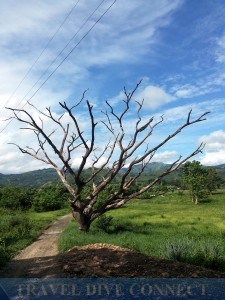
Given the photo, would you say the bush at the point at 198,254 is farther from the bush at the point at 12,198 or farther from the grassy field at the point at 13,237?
the bush at the point at 12,198

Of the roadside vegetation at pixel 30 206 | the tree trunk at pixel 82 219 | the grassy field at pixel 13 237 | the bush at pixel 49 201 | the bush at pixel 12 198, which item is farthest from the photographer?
the bush at pixel 49 201

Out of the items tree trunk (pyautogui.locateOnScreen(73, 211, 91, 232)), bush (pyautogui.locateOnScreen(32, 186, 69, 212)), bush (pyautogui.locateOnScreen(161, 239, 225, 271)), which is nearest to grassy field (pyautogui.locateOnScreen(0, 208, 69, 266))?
tree trunk (pyautogui.locateOnScreen(73, 211, 91, 232))

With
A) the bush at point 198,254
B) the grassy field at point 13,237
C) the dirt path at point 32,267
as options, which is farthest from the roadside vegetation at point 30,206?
the bush at point 198,254

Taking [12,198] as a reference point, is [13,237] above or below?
below

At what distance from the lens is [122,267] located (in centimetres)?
1101

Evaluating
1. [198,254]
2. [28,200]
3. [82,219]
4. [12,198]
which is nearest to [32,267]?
[198,254]

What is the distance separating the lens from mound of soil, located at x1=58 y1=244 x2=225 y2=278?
32.4 feet

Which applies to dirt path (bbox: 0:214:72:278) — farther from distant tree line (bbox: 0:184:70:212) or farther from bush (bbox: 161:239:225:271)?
distant tree line (bbox: 0:184:70:212)

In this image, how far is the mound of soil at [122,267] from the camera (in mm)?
9883

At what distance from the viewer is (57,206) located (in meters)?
68.6

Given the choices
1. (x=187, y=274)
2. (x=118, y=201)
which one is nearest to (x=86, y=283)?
(x=187, y=274)

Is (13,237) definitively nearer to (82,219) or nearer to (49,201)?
(82,219)

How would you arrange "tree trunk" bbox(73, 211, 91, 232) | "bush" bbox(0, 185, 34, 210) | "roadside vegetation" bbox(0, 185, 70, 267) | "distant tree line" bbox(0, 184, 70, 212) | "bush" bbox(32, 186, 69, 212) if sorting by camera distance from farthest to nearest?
1. "bush" bbox(32, 186, 69, 212)
2. "distant tree line" bbox(0, 184, 70, 212)
3. "bush" bbox(0, 185, 34, 210)
4. "roadside vegetation" bbox(0, 185, 70, 267)
5. "tree trunk" bbox(73, 211, 91, 232)

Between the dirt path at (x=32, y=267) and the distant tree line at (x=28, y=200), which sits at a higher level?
the distant tree line at (x=28, y=200)
